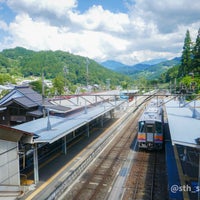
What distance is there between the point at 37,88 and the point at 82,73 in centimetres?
6782

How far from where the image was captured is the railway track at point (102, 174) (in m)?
12.9

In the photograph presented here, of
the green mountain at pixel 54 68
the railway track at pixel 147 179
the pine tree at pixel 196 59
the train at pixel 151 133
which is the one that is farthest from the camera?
the green mountain at pixel 54 68

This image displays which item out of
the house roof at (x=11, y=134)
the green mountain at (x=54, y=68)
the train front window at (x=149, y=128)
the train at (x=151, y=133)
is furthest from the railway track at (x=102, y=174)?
the green mountain at (x=54, y=68)

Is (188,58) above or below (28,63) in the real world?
below

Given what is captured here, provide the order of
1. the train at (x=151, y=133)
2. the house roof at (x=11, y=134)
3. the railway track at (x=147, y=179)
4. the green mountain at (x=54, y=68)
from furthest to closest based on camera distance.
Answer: the green mountain at (x=54, y=68), the train at (x=151, y=133), the railway track at (x=147, y=179), the house roof at (x=11, y=134)

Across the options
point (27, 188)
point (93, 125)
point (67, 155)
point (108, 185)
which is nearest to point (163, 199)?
point (108, 185)

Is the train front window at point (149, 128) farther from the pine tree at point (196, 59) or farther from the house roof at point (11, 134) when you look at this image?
the pine tree at point (196, 59)

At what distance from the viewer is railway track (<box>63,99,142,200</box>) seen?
12.9 meters

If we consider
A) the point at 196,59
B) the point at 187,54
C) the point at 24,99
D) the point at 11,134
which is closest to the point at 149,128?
the point at 11,134

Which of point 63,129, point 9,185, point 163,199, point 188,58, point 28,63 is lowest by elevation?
point 163,199

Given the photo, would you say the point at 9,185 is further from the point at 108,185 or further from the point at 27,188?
the point at 108,185

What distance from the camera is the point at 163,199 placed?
40.3ft

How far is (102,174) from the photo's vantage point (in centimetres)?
1558

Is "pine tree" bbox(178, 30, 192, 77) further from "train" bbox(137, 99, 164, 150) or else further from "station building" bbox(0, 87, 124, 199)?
"train" bbox(137, 99, 164, 150)
